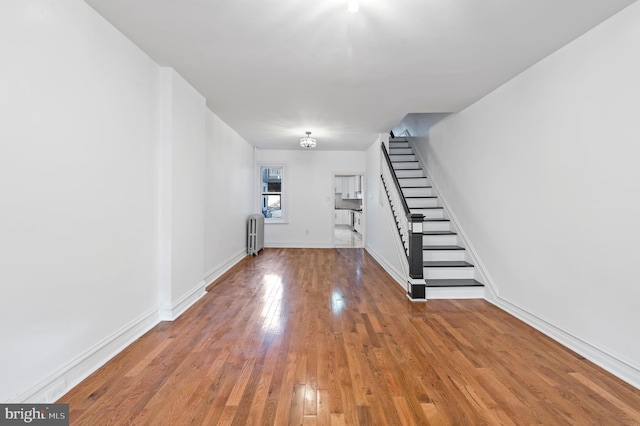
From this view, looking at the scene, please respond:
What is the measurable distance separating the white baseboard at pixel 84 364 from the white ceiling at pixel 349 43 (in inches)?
94.3

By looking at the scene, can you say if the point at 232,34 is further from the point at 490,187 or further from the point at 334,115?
the point at 490,187

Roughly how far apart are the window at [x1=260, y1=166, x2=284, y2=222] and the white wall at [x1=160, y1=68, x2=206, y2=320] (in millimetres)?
3938

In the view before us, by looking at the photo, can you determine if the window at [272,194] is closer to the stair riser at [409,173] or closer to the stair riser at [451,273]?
the stair riser at [409,173]

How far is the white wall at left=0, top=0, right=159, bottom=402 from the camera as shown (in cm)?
143

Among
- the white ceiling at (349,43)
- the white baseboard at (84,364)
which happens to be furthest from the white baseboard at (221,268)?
the white ceiling at (349,43)

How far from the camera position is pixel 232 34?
2195mm

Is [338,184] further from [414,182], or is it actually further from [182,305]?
[182,305]

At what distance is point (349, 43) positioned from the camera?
232cm

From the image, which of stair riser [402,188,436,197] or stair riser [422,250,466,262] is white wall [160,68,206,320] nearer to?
stair riser [422,250,466,262]

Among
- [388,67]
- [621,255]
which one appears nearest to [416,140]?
[388,67]

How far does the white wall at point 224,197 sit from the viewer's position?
13.9 ft

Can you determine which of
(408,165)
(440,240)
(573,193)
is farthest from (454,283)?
(408,165)

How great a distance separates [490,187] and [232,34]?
329 centimetres

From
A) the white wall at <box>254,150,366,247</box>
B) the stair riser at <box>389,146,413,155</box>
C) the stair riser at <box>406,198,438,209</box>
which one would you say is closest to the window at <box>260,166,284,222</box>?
the white wall at <box>254,150,366,247</box>
